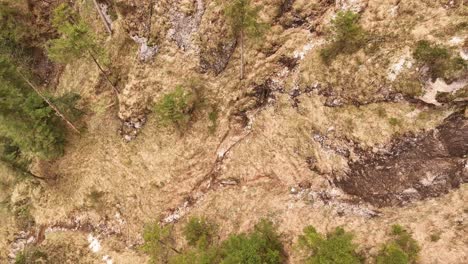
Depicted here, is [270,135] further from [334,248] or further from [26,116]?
[26,116]

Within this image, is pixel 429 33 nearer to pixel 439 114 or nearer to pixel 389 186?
pixel 439 114

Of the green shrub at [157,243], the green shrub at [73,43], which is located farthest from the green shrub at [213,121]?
the green shrub at [73,43]

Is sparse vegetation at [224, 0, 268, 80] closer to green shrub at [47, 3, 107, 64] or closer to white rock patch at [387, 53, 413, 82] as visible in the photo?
white rock patch at [387, 53, 413, 82]

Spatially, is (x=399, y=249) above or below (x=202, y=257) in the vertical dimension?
above

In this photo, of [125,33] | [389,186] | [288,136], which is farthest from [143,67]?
[389,186]

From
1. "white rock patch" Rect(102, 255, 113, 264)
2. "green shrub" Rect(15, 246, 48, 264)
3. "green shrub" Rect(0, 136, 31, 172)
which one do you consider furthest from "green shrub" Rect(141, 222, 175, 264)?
"green shrub" Rect(0, 136, 31, 172)

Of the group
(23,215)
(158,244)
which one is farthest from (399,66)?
(23,215)
